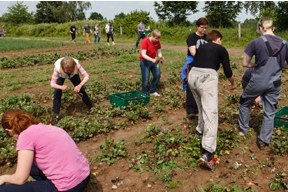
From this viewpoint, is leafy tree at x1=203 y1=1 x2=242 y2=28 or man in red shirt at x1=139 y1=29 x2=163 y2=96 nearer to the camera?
man in red shirt at x1=139 y1=29 x2=163 y2=96

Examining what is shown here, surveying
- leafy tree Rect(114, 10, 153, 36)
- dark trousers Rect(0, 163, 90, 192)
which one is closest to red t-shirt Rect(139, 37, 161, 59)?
dark trousers Rect(0, 163, 90, 192)

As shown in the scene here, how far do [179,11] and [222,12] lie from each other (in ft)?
18.2

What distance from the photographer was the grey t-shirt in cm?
414

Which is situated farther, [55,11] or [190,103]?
[55,11]

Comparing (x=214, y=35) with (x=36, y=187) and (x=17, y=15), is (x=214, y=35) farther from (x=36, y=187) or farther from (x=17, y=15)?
(x=17, y=15)

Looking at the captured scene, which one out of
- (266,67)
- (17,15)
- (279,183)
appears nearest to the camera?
(279,183)

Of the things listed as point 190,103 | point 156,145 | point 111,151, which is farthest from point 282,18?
point 111,151

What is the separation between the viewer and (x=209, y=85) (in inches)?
158

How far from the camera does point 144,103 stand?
660cm

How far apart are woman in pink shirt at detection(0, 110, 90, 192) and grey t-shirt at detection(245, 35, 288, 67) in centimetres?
287

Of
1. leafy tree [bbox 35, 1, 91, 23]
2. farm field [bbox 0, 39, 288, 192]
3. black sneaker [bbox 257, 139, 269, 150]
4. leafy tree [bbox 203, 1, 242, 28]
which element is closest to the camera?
farm field [bbox 0, 39, 288, 192]

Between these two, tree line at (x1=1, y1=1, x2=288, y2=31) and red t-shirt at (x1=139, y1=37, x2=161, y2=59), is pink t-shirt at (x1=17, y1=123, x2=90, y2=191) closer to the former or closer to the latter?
red t-shirt at (x1=139, y1=37, x2=161, y2=59)

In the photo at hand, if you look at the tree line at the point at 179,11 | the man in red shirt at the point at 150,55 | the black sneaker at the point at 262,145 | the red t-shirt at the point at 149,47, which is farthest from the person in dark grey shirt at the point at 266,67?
the tree line at the point at 179,11

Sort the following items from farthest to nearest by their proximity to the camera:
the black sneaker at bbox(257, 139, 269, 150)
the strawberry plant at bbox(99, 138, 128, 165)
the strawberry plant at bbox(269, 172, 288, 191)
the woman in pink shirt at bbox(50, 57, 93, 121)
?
the woman in pink shirt at bbox(50, 57, 93, 121), the black sneaker at bbox(257, 139, 269, 150), the strawberry plant at bbox(99, 138, 128, 165), the strawberry plant at bbox(269, 172, 288, 191)
